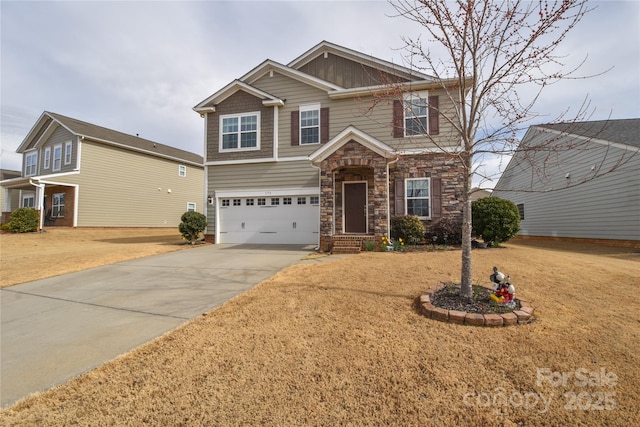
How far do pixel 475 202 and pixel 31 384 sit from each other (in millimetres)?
11359

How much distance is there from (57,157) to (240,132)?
15.9 meters

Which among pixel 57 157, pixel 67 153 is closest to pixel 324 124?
pixel 67 153

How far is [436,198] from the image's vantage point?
11.0m

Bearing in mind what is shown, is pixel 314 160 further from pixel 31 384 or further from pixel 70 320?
pixel 31 384

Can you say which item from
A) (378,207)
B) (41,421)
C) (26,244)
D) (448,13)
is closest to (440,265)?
(378,207)

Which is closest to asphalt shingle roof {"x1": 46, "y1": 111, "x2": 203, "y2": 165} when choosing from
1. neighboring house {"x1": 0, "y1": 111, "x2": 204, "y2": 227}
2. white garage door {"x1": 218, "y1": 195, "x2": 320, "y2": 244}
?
neighboring house {"x1": 0, "y1": 111, "x2": 204, "y2": 227}

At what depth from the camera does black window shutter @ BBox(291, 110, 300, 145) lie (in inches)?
511

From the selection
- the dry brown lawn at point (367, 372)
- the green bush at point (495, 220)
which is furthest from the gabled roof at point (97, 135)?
the green bush at point (495, 220)

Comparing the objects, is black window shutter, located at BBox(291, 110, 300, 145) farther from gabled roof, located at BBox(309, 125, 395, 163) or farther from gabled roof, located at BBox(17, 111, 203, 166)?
gabled roof, located at BBox(17, 111, 203, 166)

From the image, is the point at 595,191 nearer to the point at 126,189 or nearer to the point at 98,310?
the point at 98,310

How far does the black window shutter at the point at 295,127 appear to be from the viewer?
13.0 meters

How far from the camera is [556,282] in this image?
505 cm

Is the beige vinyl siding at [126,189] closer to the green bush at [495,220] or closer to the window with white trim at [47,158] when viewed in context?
the window with white trim at [47,158]

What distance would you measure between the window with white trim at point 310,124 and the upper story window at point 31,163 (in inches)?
879
